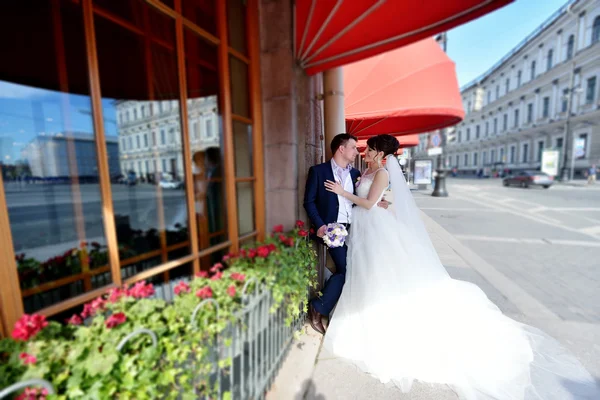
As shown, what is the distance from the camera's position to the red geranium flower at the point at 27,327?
3.18 feet

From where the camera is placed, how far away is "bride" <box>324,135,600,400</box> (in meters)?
2.12

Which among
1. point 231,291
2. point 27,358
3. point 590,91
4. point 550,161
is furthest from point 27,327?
point 590,91

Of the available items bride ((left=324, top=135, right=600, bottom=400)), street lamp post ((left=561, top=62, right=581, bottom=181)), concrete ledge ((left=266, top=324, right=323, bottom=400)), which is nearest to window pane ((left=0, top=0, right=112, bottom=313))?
concrete ledge ((left=266, top=324, right=323, bottom=400))

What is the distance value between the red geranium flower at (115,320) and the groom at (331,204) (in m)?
1.72

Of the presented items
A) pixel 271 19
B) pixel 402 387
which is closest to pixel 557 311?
pixel 402 387

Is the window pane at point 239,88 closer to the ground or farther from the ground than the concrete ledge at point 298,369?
farther from the ground

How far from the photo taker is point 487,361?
7.32 feet

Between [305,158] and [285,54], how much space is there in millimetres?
973

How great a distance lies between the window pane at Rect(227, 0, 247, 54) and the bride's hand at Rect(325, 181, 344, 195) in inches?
55.9

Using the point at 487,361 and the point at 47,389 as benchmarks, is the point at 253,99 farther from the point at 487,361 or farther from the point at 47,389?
the point at 487,361

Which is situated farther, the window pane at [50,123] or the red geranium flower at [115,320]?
the window pane at [50,123]

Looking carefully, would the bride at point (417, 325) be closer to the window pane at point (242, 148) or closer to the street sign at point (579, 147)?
the window pane at point (242, 148)

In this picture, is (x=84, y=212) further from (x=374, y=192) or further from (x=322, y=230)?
(x=374, y=192)

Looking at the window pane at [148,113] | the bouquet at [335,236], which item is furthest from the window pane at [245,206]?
the bouquet at [335,236]
